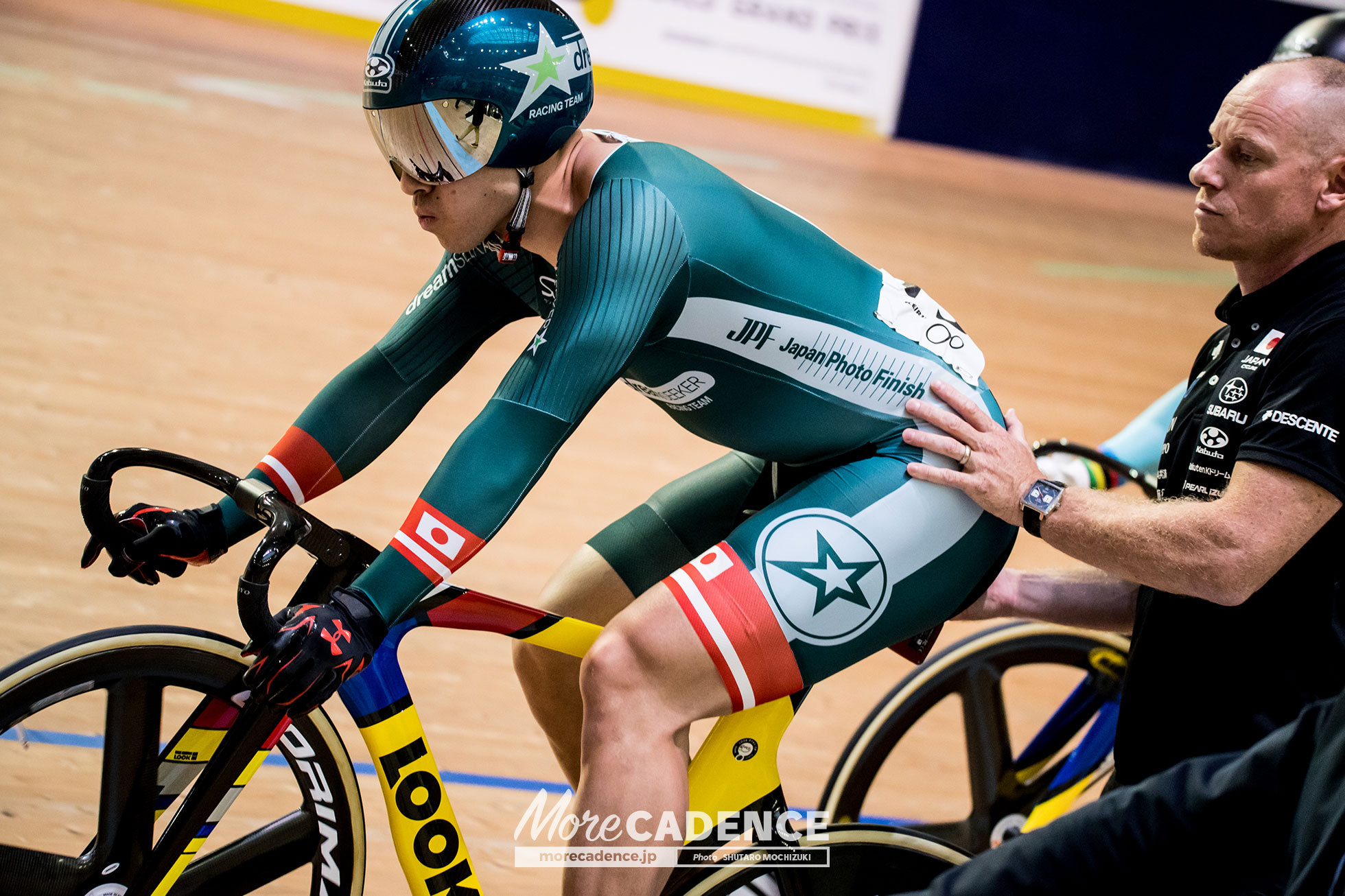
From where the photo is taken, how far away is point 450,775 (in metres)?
3.00

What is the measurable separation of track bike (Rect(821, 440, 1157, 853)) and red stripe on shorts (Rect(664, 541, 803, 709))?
0.86 meters

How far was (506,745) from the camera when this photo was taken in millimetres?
3174

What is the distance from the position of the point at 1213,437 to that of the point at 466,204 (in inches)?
46.9

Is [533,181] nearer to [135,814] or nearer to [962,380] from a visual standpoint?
[962,380]

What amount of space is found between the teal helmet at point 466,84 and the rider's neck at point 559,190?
6 centimetres

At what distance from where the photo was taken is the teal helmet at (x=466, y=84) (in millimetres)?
1751

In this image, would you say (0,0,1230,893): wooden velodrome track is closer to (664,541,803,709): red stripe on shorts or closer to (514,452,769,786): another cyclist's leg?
(514,452,769,786): another cyclist's leg

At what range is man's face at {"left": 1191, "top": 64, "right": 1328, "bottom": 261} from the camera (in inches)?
75.7

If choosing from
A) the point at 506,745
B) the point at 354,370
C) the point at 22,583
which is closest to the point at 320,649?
the point at 354,370

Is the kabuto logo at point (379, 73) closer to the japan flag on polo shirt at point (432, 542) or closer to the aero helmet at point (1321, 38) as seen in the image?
the japan flag on polo shirt at point (432, 542)

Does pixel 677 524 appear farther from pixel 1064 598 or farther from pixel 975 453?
pixel 1064 598

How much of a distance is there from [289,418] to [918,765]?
254 centimetres

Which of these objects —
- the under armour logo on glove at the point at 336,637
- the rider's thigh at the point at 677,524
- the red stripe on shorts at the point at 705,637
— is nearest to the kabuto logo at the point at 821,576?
the red stripe on shorts at the point at 705,637

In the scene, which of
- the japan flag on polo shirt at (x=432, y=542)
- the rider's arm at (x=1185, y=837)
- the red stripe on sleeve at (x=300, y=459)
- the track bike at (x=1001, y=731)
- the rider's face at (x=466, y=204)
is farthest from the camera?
the track bike at (x=1001, y=731)
